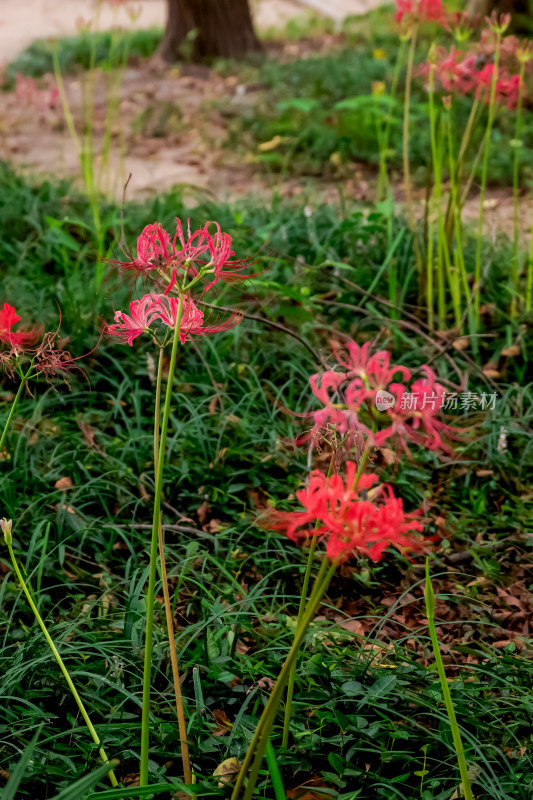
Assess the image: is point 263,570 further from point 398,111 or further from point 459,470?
point 398,111

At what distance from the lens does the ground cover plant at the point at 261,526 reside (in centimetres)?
134

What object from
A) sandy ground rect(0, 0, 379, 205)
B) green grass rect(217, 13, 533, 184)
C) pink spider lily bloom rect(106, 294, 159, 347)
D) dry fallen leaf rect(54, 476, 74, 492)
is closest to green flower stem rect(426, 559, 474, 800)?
pink spider lily bloom rect(106, 294, 159, 347)

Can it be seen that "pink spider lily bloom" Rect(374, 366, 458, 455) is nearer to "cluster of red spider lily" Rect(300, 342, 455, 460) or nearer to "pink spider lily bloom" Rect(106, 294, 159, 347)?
"cluster of red spider lily" Rect(300, 342, 455, 460)

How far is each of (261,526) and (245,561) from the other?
1143 millimetres

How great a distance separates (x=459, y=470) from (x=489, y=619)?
2.32ft

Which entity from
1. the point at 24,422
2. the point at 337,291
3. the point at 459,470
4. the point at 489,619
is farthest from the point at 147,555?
the point at 337,291

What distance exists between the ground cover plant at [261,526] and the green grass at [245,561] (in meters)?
0.01

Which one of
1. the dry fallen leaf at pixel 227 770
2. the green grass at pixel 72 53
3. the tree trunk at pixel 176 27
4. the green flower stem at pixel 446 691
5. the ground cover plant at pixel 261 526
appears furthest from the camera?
the green grass at pixel 72 53

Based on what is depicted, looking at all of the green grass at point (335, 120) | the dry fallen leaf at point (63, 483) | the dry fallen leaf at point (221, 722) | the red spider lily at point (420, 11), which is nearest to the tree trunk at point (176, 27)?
the green grass at point (335, 120)

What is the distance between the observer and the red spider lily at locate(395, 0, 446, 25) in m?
3.01

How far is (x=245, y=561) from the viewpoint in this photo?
2.24 m

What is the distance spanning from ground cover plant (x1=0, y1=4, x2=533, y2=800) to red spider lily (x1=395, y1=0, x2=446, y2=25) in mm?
16

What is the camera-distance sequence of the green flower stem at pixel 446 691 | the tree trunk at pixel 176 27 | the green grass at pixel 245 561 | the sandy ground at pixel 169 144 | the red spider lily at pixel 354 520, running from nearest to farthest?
1. the red spider lily at pixel 354 520
2. the green flower stem at pixel 446 691
3. the green grass at pixel 245 561
4. the sandy ground at pixel 169 144
5. the tree trunk at pixel 176 27

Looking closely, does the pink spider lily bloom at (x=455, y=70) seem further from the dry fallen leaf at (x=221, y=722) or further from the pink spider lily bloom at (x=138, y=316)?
the dry fallen leaf at (x=221, y=722)
